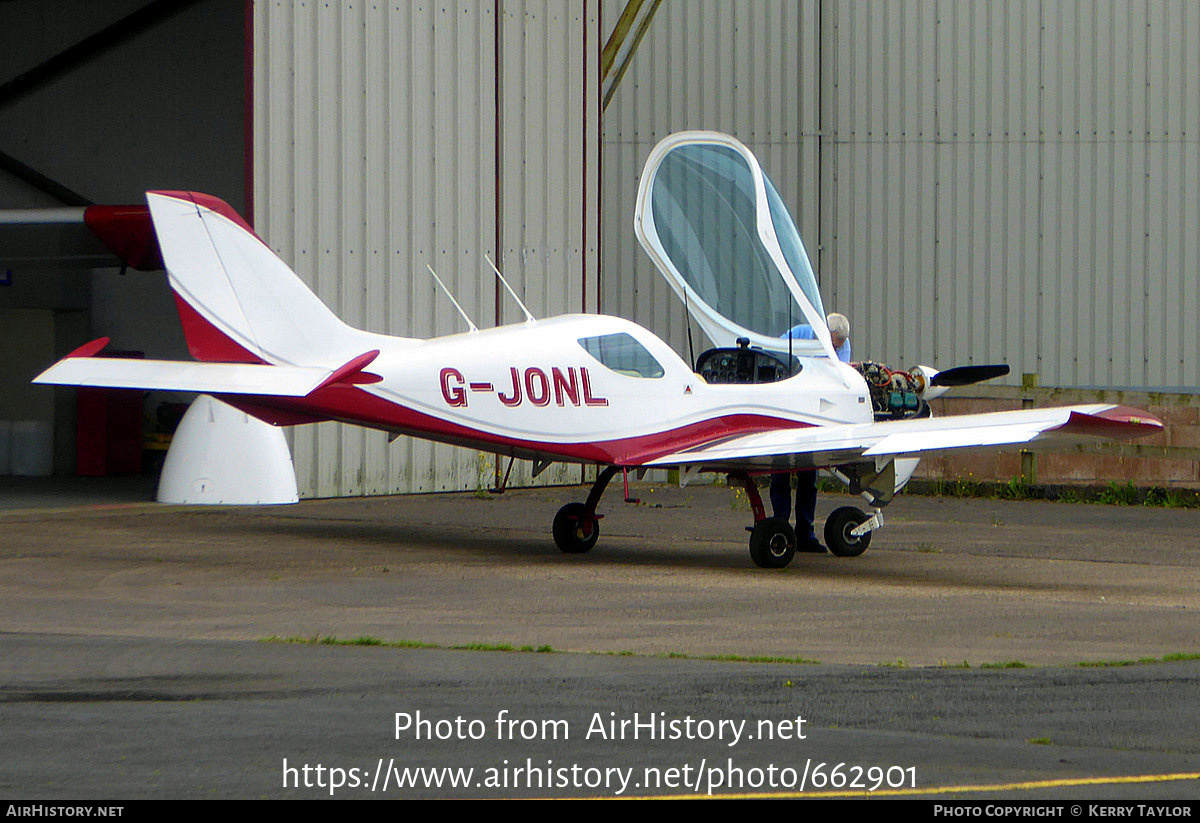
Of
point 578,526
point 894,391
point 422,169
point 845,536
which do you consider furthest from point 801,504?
point 422,169

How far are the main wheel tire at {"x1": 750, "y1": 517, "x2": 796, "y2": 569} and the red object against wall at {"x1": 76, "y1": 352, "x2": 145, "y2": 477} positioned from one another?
35.6 ft

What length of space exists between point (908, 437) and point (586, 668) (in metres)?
4.29

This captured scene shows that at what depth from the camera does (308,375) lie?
34.4 feet

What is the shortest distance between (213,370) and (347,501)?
249 inches

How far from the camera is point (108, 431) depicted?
19750 mm

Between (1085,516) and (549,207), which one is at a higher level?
(549,207)

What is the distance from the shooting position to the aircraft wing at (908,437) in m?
9.92

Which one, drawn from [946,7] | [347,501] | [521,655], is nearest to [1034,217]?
[946,7]

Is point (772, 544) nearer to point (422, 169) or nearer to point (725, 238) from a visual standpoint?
point (725, 238)

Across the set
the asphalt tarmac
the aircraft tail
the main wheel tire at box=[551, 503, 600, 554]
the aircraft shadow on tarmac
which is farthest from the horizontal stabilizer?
the main wheel tire at box=[551, 503, 600, 554]

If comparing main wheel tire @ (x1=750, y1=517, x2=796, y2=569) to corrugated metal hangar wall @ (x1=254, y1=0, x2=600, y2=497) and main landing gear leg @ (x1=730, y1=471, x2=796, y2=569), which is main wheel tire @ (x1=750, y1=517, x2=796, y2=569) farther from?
corrugated metal hangar wall @ (x1=254, y1=0, x2=600, y2=497)

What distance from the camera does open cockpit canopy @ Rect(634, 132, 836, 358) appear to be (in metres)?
11.9
